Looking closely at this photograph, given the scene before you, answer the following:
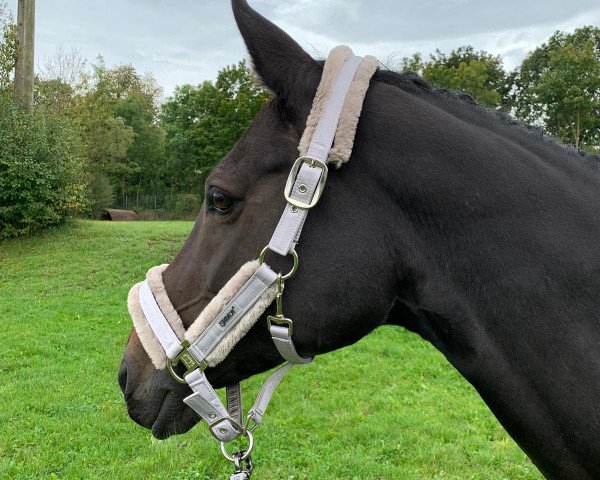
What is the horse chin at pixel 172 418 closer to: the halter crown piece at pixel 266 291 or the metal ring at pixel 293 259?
the halter crown piece at pixel 266 291

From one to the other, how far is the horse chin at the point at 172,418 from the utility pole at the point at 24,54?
1766 cm

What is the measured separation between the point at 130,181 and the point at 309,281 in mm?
51323

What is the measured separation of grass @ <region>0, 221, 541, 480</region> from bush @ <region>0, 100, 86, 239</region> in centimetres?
717

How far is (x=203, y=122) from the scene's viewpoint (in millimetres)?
33938

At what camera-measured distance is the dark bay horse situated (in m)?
1.40

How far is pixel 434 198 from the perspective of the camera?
1.48 m

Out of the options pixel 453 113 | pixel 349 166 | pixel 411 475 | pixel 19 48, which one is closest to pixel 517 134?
pixel 453 113

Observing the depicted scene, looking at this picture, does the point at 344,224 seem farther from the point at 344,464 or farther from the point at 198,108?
the point at 198,108

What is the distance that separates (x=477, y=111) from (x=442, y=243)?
538mm

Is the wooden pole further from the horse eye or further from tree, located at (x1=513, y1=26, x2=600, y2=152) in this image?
tree, located at (x1=513, y1=26, x2=600, y2=152)

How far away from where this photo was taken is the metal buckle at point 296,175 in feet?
4.71

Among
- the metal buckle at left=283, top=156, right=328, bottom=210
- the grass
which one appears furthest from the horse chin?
the grass

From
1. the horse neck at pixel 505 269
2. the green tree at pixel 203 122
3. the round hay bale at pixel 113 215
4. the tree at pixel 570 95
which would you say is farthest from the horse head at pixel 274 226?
the round hay bale at pixel 113 215

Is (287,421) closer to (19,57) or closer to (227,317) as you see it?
(227,317)
